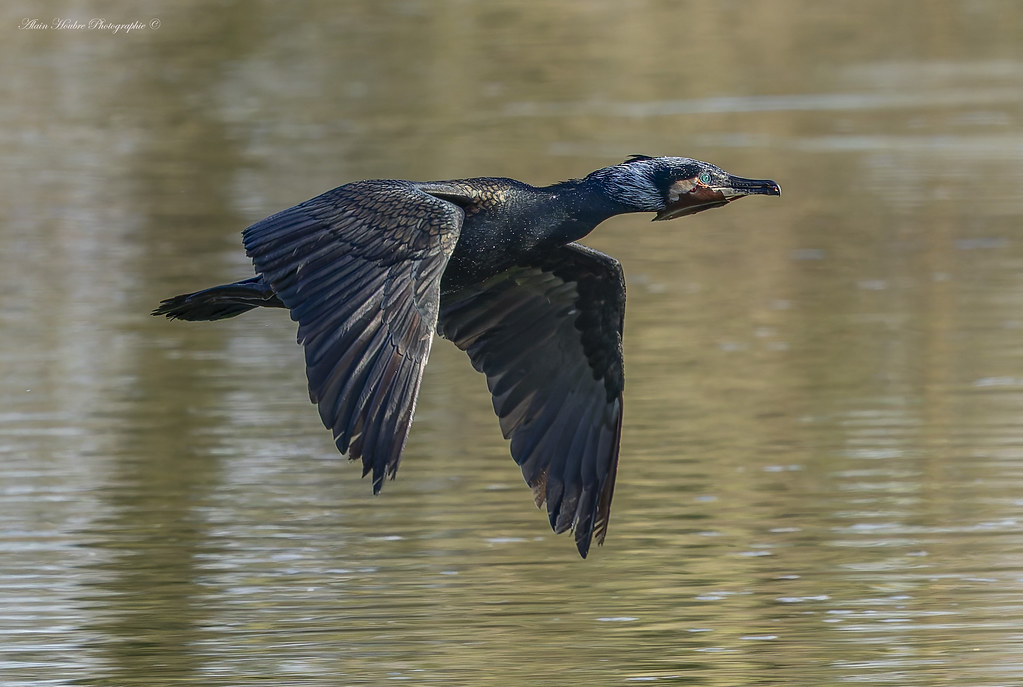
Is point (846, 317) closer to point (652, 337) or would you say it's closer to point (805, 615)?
point (652, 337)

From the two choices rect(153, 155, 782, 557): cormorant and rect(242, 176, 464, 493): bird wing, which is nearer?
rect(242, 176, 464, 493): bird wing

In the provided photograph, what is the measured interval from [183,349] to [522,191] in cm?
618

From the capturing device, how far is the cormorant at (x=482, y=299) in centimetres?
758

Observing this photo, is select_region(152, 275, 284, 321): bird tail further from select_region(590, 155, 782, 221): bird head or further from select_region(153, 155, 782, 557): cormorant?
select_region(590, 155, 782, 221): bird head

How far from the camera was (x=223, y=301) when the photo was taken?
883 centimetres

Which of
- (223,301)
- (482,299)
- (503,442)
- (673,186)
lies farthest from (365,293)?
(503,442)

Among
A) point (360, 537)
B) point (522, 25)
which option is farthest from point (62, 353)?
point (522, 25)

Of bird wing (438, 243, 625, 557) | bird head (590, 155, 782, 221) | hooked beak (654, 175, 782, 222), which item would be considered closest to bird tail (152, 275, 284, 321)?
bird wing (438, 243, 625, 557)

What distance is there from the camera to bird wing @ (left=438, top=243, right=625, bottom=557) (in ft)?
29.6

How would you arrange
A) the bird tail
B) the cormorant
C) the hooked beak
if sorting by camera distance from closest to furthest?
the cormorant
the hooked beak
the bird tail
